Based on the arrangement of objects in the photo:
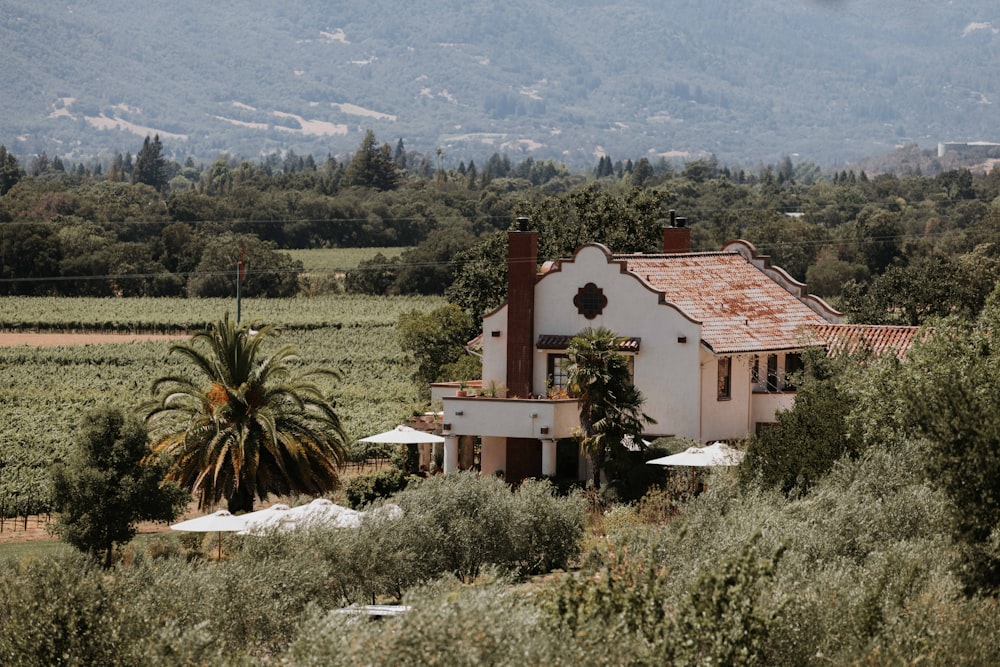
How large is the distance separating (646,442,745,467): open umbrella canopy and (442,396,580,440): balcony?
366 cm

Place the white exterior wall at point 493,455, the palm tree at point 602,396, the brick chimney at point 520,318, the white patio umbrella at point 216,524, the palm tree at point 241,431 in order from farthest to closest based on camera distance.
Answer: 1. the brick chimney at point 520,318
2. the white exterior wall at point 493,455
3. the palm tree at point 602,396
4. the palm tree at point 241,431
5. the white patio umbrella at point 216,524

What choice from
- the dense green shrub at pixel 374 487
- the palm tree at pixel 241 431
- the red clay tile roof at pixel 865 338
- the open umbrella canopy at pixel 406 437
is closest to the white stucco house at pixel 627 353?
the red clay tile roof at pixel 865 338

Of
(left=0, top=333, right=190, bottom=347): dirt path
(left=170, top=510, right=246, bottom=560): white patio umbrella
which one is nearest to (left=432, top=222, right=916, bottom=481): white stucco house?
(left=170, top=510, right=246, bottom=560): white patio umbrella

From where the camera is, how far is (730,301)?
48188 millimetres

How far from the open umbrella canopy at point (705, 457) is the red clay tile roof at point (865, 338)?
245 inches

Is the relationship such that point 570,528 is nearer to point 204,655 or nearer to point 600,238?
point 204,655

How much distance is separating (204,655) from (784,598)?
739 cm

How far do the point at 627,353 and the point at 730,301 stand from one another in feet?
15.7

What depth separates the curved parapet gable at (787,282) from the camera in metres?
50.5

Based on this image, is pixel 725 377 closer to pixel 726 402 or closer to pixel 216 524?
pixel 726 402

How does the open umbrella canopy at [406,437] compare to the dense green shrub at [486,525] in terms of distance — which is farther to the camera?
the open umbrella canopy at [406,437]

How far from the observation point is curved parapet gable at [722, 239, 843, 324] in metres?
50.5

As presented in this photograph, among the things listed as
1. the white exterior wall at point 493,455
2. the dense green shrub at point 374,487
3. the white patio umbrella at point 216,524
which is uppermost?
the white exterior wall at point 493,455

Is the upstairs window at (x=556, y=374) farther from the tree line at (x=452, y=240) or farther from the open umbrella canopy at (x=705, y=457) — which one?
the tree line at (x=452, y=240)
